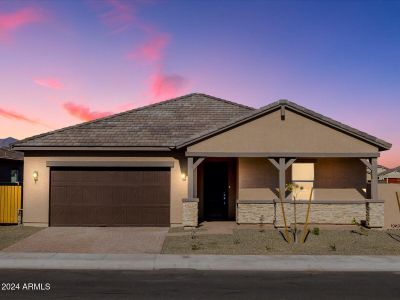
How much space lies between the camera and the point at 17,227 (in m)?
19.0

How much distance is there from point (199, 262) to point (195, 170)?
7.31 meters

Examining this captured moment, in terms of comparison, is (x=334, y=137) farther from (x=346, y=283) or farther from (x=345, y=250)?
(x=346, y=283)

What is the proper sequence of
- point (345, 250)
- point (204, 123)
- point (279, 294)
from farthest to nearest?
point (204, 123) → point (345, 250) → point (279, 294)

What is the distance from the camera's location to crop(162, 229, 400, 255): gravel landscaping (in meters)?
14.3

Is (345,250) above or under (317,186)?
under

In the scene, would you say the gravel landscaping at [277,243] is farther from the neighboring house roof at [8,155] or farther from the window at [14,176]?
the window at [14,176]

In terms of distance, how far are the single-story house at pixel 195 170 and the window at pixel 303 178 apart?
46 mm

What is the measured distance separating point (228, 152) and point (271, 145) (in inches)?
74.5

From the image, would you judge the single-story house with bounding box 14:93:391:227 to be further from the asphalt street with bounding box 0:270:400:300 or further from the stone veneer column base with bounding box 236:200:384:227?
the asphalt street with bounding box 0:270:400:300

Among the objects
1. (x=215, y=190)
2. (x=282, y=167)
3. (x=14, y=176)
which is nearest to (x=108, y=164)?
(x=215, y=190)

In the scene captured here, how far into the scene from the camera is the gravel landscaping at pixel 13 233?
51.1 ft

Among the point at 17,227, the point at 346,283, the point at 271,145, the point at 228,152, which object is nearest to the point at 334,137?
the point at 271,145

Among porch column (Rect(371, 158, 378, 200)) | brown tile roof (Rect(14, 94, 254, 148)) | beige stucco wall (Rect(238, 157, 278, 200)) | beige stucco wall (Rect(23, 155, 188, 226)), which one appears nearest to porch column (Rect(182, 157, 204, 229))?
beige stucco wall (Rect(23, 155, 188, 226))

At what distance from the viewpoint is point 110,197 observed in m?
19.5
